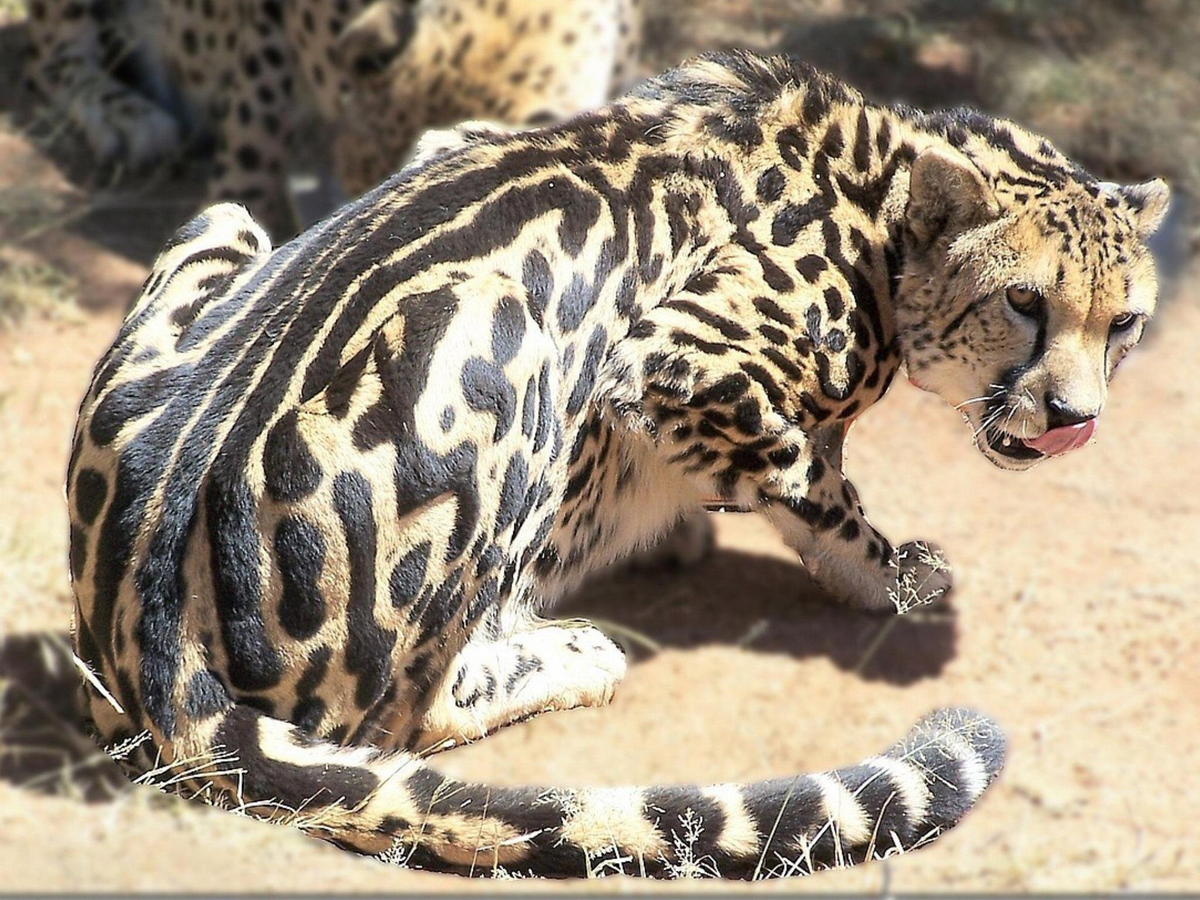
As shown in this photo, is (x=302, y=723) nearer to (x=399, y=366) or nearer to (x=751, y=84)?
(x=399, y=366)

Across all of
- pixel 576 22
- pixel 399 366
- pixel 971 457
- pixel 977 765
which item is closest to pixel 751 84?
pixel 399 366

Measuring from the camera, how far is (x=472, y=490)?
133 inches

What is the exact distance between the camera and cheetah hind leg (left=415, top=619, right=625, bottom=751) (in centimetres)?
361

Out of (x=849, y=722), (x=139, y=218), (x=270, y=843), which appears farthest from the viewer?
(x=139, y=218)

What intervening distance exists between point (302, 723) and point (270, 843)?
2.86 meters

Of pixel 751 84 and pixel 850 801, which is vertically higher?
pixel 751 84

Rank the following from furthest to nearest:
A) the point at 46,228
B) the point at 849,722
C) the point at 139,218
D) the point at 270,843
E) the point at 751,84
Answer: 1. the point at 139,218
2. the point at 46,228
3. the point at 849,722
4. the point at 270,843
5. the point at 751,84

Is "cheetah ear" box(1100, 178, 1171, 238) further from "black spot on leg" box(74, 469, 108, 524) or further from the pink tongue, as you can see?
"black spot on leg" box(74, 469, 108, 524)

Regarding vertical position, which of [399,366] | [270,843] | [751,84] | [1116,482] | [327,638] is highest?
[751,84]

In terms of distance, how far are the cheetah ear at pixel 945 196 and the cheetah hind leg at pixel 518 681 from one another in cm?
124

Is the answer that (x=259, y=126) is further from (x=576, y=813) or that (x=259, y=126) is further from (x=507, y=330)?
(x=576, y=813)

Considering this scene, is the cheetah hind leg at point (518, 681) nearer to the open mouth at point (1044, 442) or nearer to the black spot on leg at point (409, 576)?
the black spot on leg at point (409, 576)

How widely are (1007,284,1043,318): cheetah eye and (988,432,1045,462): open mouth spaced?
29cm

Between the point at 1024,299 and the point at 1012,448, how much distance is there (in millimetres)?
348
